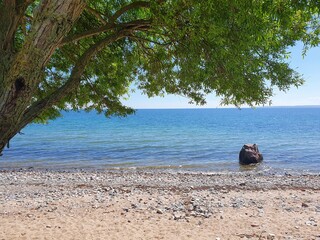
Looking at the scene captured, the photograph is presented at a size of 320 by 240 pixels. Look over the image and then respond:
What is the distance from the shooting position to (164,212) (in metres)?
12.8

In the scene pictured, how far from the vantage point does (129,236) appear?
33.8ft

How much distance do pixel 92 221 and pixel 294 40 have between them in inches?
342

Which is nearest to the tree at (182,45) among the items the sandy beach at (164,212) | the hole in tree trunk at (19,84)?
the hole in tree trunk at (19,84)

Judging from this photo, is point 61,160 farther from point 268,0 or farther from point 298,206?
point 268,0

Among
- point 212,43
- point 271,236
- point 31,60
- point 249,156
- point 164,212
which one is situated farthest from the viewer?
point 249,156

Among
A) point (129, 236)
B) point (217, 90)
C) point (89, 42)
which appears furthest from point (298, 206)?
point (89, 42)

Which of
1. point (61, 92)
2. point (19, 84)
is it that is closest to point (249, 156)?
point (61, 92)

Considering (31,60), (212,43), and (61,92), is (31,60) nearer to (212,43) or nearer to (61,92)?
(61,92)

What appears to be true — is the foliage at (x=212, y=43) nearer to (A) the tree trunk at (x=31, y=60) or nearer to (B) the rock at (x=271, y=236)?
(A) the tree trunk at (x=31, y=60)

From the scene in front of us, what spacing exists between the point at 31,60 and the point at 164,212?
9107 millimetres

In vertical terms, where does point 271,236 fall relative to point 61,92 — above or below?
below

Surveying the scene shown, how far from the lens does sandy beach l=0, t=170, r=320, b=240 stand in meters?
10.5

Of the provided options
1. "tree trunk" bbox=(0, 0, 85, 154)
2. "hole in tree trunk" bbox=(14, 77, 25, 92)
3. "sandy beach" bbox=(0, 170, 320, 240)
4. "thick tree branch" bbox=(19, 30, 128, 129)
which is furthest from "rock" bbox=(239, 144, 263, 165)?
"hole in tree trunk" bbox=(14, 77, 25, 92)

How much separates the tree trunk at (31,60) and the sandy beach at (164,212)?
20.1 feet
